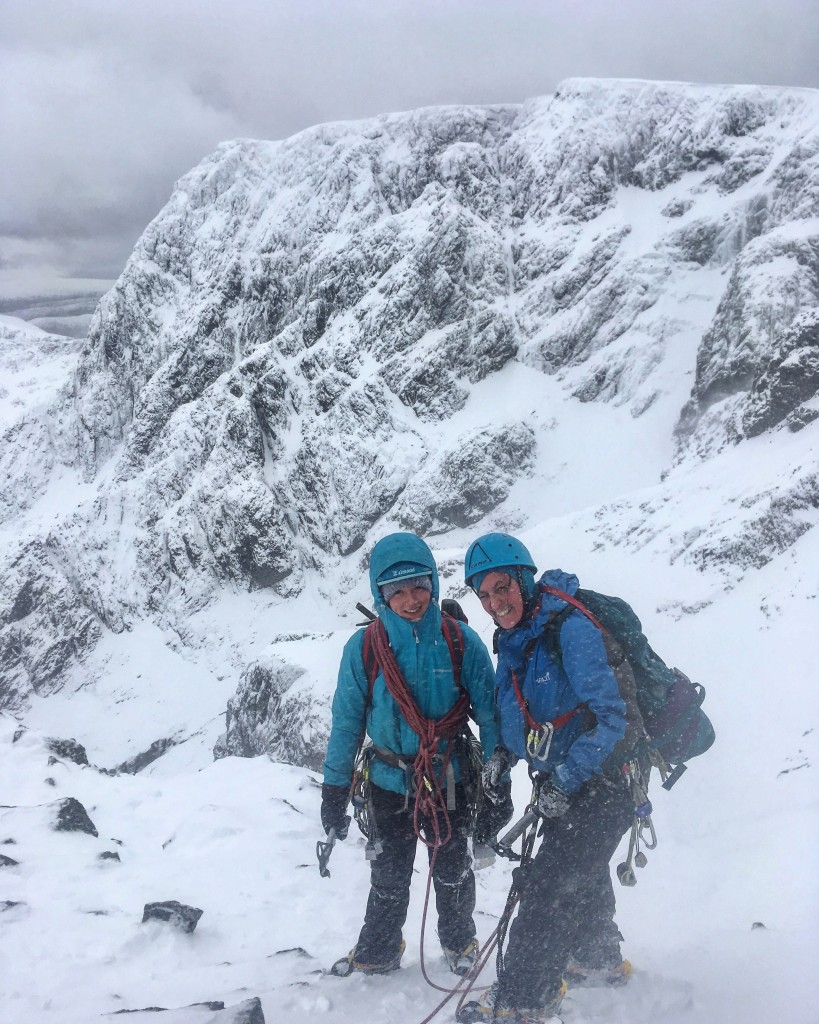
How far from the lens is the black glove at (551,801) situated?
12.6 feet

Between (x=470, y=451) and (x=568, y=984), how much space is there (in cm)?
4299

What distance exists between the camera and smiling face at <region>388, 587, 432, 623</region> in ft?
13.9

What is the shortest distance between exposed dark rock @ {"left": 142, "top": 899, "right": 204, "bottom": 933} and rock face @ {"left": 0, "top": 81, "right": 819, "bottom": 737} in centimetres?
2194

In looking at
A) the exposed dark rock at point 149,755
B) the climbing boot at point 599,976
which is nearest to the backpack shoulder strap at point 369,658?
the climbing boot at point 599,976

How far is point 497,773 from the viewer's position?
4215 millimetres

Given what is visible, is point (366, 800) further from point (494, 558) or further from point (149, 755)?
point (149, 755)

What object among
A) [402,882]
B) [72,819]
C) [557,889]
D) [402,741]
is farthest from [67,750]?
[557,889]

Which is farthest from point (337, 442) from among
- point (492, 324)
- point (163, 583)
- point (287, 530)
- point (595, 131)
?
point (595, 131)

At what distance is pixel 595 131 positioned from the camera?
180 ft

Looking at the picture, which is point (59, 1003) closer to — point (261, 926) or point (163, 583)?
point (261, 926)

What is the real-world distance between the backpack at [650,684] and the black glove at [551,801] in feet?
2.24

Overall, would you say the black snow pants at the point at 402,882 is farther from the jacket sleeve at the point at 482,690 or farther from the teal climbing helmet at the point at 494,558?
the teal climbing helmet at the point at 494,558

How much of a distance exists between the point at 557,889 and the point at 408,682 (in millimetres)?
1593

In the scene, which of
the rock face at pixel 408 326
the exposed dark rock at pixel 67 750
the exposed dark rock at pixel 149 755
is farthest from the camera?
the exposed dark rock at pixel 149 755
